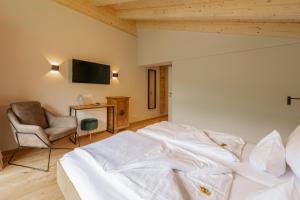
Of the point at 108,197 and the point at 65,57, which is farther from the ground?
the point at 65,57

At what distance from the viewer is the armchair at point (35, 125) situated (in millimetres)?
2273

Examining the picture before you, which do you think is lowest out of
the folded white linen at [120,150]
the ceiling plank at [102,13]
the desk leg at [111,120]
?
the desk leg at [111,120]

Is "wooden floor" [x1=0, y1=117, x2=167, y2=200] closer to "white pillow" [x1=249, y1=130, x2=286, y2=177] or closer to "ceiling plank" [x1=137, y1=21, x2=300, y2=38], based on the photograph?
"white pillow" [x1=249, y1=130, x2=286, y2=177]

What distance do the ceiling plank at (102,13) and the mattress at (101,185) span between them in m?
3.44

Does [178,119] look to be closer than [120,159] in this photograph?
No

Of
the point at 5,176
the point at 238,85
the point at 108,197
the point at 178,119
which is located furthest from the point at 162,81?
the point at 108,197

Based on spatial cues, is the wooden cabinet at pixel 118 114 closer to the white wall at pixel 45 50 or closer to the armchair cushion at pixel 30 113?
the white wall at pixel 45 50

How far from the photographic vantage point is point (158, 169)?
3.46 ft

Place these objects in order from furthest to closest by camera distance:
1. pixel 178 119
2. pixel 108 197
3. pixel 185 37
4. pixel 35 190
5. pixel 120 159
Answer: pixel 178 119 < pixel 185 37 < pixel 35 190 < pixel 120 159 < pixel 108 197

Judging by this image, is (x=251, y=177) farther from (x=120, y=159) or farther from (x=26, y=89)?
(x=26, y=89)

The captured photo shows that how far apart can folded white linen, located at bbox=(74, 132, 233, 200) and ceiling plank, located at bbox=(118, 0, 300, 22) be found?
2355 millimetres

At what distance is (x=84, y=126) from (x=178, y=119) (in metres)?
2.34

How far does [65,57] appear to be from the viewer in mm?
3396

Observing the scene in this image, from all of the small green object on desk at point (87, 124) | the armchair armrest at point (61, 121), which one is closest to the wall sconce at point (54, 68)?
the armchair armrest at point (61, 121)
